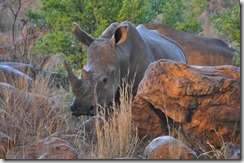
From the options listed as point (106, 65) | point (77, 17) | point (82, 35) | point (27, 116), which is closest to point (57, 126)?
point (27, 116)

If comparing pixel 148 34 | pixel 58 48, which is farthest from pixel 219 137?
pixel 58 48

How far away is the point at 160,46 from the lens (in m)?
11.7

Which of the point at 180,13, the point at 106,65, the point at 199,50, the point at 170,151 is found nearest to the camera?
the point at 170,151

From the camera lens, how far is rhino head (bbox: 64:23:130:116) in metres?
9.61

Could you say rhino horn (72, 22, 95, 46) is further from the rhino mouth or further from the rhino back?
the rhino back

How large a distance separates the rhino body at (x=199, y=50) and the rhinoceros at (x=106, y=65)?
494 cm

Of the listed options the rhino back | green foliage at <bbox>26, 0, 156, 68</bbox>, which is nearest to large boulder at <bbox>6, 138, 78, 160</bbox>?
the rhino back

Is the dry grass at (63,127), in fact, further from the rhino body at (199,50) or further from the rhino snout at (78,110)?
the rhino body at (199,50)

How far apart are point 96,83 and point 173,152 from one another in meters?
2.59

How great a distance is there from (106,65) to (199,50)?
6.57 meters

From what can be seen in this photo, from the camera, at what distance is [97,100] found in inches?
383

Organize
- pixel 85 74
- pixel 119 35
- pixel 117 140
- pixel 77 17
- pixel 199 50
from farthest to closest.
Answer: pixel 199 50 < pixel 77 17 < pixel 119 35 < pixel 85 74 < pixel 117 140

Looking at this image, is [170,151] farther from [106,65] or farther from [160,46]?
[160,46]

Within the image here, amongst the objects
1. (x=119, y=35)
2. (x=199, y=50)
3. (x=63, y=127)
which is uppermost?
(x=119, y=35)
